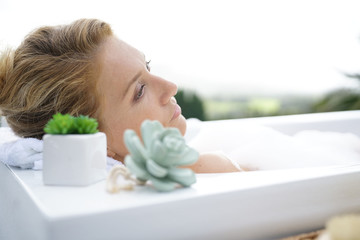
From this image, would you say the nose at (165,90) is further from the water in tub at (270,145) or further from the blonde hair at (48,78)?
the water in tub at (270,145)

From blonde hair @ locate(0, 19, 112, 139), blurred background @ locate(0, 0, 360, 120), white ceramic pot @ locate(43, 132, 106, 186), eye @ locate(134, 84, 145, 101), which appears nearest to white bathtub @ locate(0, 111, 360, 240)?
white ceramic pot @ locate(43, 132, 106, 186)

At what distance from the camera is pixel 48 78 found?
1.30 meters

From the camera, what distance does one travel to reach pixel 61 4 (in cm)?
405

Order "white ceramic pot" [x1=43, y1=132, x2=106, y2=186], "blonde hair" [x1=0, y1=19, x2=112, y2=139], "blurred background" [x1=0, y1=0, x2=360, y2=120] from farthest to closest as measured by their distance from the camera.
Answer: "blurred background" [x1=0, y1=0, x2=360, y2=120]
"blonde hair" [x1=0, y1=19, x2=112, y2=139]
"white ceramic pot" [x1=43, y1=132, x2=106, y2=186]

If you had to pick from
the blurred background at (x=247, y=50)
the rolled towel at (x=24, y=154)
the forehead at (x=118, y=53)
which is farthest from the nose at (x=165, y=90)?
the blurred background at (x=247, y=50)

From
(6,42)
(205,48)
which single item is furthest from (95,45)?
(205,48)

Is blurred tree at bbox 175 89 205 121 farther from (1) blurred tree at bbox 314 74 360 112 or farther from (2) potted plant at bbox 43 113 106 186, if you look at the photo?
(2) potted plant at bbox 43 113 106 186

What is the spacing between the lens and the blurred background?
6.16 meters

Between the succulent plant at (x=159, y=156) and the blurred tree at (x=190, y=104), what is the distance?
488cm

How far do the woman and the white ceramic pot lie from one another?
45cm

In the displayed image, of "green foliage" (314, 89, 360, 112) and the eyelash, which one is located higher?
"green foliage" (314, 89, 360, 112)

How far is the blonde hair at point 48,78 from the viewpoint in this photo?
1286 millimetres

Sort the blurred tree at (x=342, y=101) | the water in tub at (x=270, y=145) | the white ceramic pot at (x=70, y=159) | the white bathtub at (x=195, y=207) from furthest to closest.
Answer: the blurred tree at (x=342, y=101) → the water in tub at (x=270, y=145) → the white ceramic pot at (x=70, y=159) → the white bathtub at (x=195, y=207)

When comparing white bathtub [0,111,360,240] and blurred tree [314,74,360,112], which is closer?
white bathtub [0,111,360,240]
